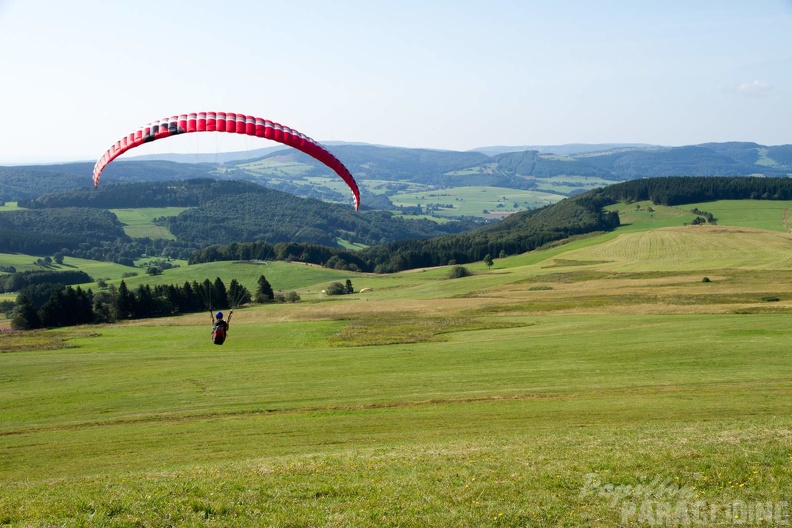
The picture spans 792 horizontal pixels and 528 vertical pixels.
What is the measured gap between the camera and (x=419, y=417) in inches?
981

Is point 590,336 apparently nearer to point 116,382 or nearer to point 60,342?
point 116,382

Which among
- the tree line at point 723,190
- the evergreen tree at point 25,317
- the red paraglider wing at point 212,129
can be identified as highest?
the tree line at point 723,190

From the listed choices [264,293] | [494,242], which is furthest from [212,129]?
[494,242]

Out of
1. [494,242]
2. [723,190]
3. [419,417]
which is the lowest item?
[494,242]

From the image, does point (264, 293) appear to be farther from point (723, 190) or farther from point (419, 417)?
point (723, 190)

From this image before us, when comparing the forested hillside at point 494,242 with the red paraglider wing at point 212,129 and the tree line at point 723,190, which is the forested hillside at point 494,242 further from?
the red paraglider wing at point 212,129

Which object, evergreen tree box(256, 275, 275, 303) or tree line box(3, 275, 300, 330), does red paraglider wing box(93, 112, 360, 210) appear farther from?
evergreen tree box(256, 275, 275, 303)

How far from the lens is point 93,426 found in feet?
85.6

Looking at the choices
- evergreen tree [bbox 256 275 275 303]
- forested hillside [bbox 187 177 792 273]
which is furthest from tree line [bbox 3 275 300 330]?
forested hillside [bbox 187 177 792 273]

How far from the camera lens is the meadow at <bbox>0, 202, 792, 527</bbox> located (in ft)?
39.5

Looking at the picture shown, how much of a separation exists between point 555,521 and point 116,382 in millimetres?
31143

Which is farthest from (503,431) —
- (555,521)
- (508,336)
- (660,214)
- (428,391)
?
(660,214)

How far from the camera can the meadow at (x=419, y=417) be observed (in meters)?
12.0

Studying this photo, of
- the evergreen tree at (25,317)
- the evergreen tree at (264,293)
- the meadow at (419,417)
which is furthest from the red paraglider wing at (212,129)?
the evergreen tree at (264,293)
